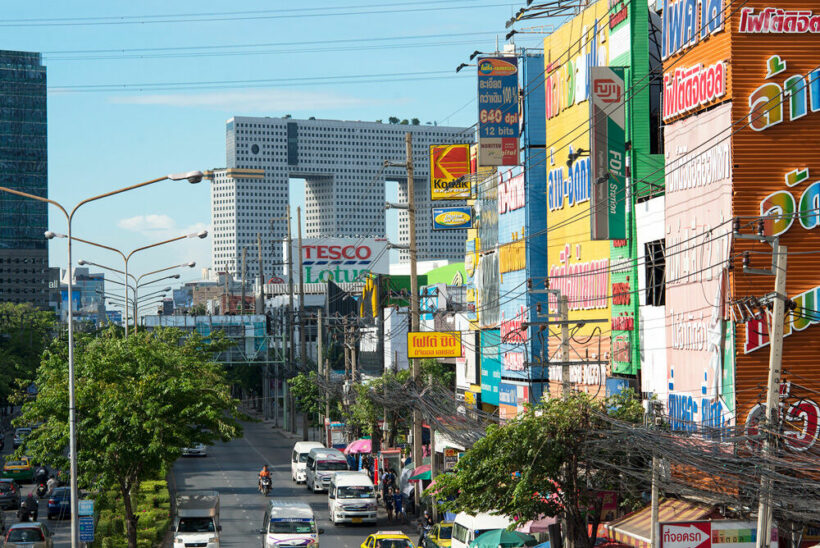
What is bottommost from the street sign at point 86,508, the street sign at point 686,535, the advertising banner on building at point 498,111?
the street sign at point 86,508

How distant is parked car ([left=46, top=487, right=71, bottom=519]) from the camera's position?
163ft

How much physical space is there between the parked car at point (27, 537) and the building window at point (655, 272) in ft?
66.2

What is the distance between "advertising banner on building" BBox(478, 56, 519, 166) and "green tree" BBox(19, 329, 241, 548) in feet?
60.4

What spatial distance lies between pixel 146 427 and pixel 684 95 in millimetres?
18624

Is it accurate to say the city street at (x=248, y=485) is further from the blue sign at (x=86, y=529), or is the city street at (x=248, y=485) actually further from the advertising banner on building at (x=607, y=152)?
the advertising banner on building at (x=607, y=152)

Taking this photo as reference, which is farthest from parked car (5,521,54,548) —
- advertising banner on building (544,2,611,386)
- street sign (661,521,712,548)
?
street sign (661,521,712,548)

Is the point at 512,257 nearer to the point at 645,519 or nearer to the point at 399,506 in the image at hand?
the point at 399,506

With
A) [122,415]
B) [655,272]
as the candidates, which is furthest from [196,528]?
[655,272]

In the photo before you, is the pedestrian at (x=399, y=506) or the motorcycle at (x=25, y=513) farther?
the pedestrian at (x=399, y=506)

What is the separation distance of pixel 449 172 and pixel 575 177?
1651 cm

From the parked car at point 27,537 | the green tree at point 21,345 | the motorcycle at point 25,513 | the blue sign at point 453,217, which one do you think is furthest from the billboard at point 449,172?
the green tree at point 21,345

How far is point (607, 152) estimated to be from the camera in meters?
37.8

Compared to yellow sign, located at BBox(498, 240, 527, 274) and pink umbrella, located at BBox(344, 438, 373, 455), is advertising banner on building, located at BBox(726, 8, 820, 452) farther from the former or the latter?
pink umbrella, located at BBox(344, 438, 373, 455)

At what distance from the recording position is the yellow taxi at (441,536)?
121 feet
